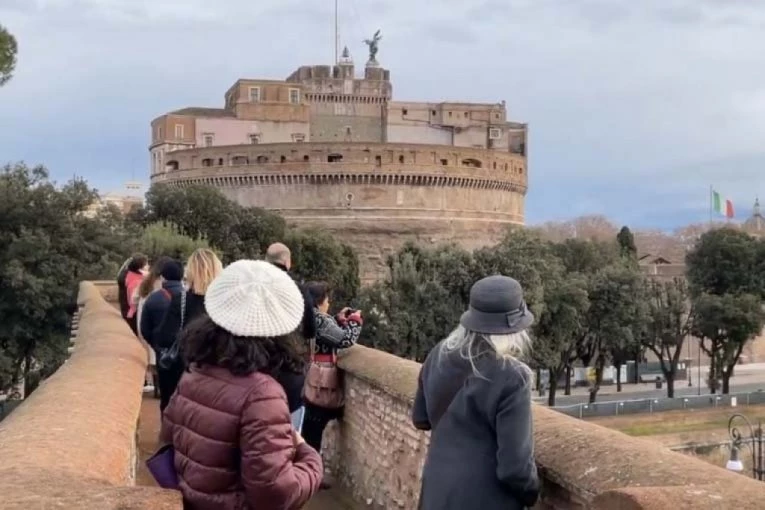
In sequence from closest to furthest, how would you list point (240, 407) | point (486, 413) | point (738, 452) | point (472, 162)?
point (240, 407) < point (486, 413) < point (738, 452) < point (472, 162)

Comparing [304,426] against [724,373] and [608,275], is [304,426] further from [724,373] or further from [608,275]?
[724,373]

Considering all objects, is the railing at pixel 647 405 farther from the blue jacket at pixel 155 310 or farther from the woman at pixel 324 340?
the blue jacket at pixel 155 310

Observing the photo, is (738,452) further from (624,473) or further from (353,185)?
(353,185)

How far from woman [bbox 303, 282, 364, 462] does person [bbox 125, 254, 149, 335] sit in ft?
7.26

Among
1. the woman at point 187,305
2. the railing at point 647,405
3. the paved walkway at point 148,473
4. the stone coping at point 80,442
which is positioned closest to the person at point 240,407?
the stone coping at point 80,442

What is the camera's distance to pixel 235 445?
2336mm

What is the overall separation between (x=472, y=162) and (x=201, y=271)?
167 ft

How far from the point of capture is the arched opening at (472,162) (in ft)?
177

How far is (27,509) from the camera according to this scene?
2.10 meters

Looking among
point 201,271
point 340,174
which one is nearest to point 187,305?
point 201,271

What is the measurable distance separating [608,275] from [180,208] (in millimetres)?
16183

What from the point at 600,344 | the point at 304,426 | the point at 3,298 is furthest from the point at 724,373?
the point at 304,426

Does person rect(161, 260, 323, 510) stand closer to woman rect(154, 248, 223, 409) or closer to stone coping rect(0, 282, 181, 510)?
stone coping rect(0, 282, 181, 510)

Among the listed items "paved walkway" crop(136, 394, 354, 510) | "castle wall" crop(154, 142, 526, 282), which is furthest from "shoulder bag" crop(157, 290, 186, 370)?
"castle wall" crop(154, 142, 526, 282)
